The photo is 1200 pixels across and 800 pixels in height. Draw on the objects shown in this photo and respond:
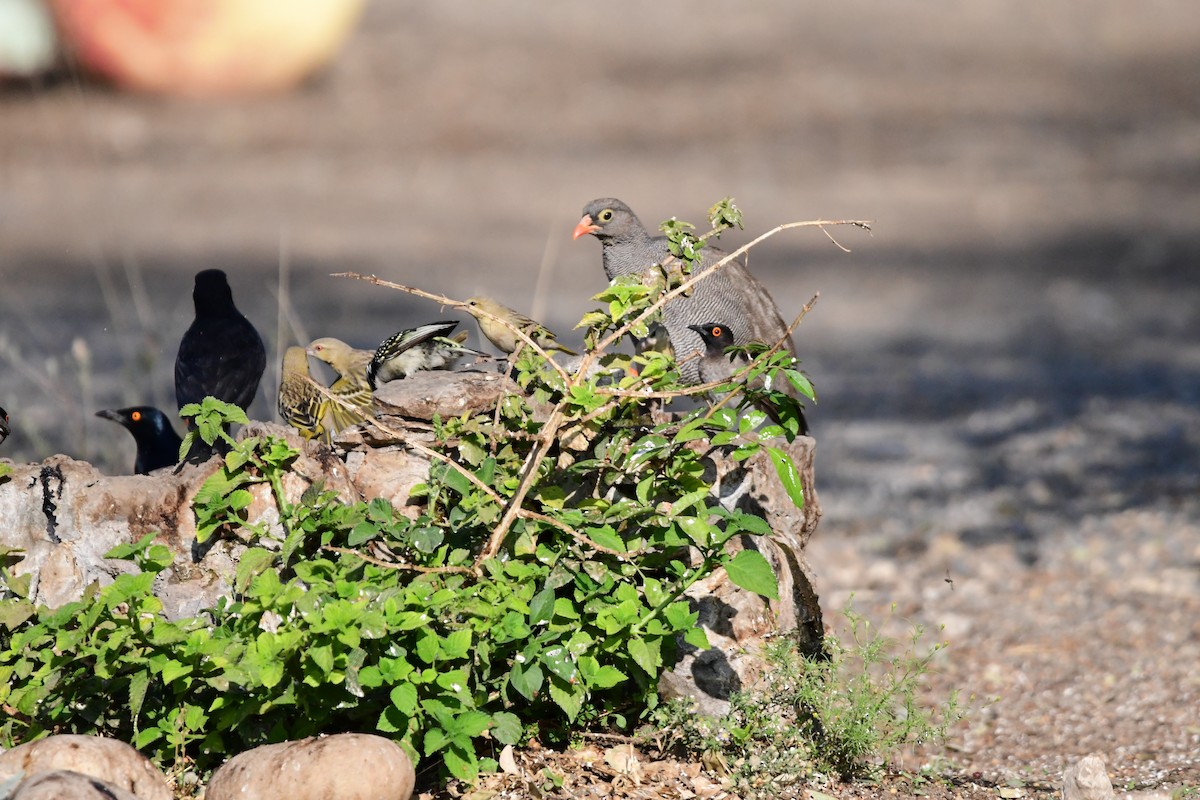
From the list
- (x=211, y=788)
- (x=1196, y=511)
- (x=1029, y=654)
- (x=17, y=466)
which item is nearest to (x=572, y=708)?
(x=211, y=788)

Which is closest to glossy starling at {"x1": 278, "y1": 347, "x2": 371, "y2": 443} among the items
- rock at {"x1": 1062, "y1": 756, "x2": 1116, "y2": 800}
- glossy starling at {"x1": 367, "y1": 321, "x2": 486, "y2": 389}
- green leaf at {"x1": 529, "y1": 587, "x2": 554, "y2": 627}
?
glossy starling at {"x1": 367, "y1": 321, "x2": 486, "y2": 389}

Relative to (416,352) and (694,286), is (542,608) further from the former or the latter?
(694,286)

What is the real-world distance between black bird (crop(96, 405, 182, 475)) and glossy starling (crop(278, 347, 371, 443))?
0.40m

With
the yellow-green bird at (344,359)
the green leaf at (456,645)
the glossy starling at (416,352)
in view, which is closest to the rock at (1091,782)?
the green leaf at (456,645)

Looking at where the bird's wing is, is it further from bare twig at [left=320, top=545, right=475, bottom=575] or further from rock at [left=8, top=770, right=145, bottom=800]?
rock at [left=8, top=770, right=145, bottom=800]

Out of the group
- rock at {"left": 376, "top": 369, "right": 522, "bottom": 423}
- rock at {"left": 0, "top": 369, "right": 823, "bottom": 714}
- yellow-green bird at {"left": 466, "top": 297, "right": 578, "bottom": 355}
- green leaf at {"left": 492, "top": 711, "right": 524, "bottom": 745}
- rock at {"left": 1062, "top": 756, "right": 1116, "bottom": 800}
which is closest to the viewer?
green leaf at {"left": 492, "top": 711, "right": 524, "bottom": 745}

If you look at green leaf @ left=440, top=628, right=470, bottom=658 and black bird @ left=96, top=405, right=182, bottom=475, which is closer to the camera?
green leaf @ left=440, top=628, right=470, bottom=658

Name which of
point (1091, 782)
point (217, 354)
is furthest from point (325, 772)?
point (1091, 782)

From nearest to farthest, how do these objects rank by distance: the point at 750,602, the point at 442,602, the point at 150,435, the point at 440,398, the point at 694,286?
the point at 442,602
the point at 750,602
the point at 440,398
the point at 150,435
the point at 694,286

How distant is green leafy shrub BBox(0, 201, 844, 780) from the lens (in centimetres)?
314

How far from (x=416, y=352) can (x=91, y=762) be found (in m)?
1.47

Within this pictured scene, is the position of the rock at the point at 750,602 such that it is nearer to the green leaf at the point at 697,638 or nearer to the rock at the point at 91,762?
the green leaf at the point at 697,638

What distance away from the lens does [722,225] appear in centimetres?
371

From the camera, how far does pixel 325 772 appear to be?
9.99 ft
